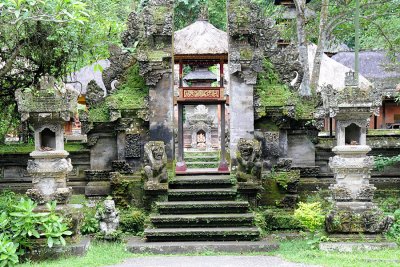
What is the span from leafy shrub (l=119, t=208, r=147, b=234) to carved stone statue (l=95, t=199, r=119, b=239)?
18.6 inches

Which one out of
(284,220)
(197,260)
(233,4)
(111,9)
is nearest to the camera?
(197,260)

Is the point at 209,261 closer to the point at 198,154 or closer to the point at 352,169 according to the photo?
the point at 352,169

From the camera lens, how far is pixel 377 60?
88.7 feet

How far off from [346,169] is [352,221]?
2.99 ft

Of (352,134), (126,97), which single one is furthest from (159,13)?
(352,134)

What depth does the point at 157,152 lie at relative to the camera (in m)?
10.9

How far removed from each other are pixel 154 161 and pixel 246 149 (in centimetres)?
185

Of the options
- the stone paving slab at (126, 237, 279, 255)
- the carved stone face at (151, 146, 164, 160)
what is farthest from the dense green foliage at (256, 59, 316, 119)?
the stone paving slab at (126, 237, 279, 255)

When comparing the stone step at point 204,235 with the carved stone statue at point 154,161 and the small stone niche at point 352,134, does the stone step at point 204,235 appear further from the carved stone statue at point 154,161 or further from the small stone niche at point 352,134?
the small stone niche at point 352,134

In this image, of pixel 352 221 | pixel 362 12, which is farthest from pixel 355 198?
pixel 362 12

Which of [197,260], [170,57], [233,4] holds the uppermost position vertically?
[233,4]

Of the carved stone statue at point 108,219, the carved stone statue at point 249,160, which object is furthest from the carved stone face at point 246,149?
the carved stone statue at point 108,219

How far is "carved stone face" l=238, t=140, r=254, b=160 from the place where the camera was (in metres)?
10.8

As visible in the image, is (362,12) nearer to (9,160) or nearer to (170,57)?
(170,57)
